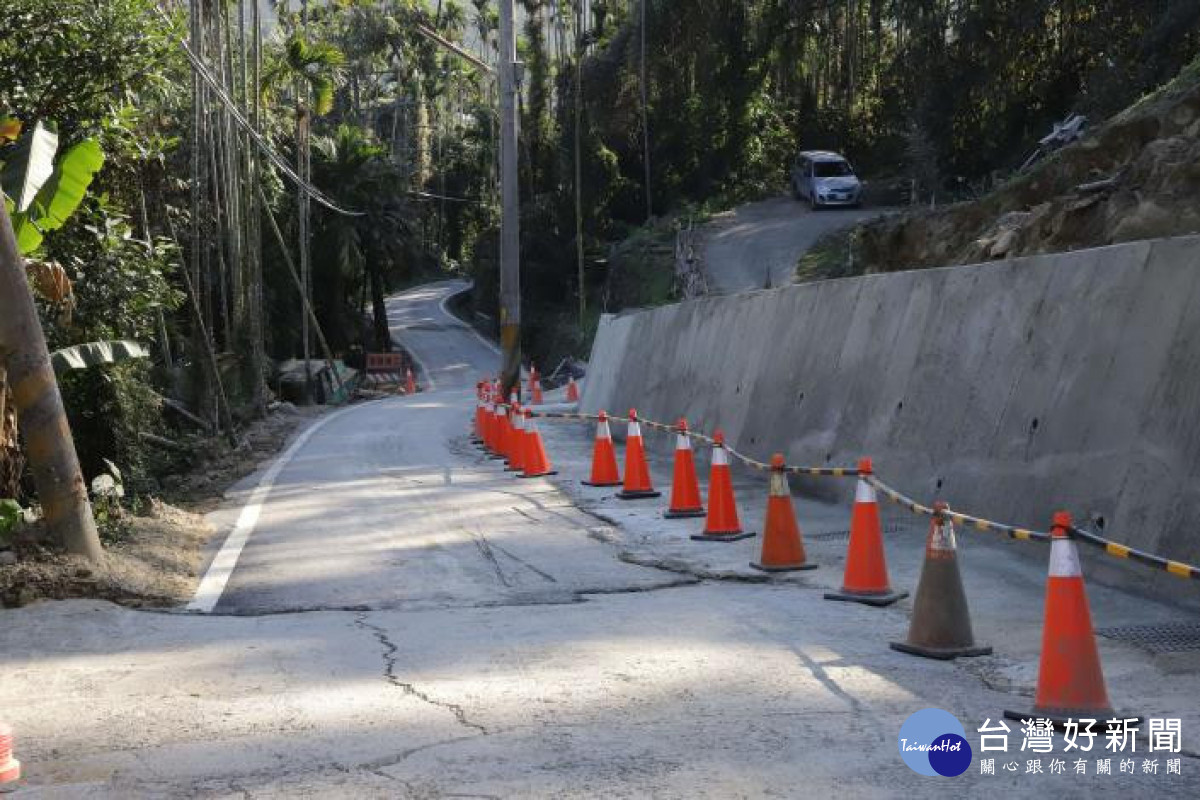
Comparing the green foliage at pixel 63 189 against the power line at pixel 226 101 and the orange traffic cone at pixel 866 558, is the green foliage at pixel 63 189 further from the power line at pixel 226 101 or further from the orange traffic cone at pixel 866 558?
the orange traffic cone at pixel 866 558

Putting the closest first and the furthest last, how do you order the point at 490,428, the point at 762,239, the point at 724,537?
the point at 724,537, the point at 490,428, the point at 762,239

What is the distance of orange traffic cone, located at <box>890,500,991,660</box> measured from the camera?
6.66 meters

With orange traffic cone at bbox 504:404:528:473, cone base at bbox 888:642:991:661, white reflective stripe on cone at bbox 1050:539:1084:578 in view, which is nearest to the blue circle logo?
white reflective stripe on cone at bbox 1050:539:1084:578

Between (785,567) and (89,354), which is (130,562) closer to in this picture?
(89,354)

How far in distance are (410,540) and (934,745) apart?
7.12m

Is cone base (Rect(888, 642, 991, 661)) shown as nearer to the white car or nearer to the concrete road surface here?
the concrete road surface

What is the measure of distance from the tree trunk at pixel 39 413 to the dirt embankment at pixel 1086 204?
11.7 m

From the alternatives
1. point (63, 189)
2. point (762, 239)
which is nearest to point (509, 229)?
point (63, 189)

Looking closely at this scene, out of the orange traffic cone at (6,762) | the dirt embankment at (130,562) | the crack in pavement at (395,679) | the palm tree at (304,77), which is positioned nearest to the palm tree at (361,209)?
the palm tree at (304,77)

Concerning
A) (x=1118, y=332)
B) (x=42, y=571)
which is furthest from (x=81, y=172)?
(x=1118, y=332)

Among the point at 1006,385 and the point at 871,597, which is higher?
the point at 1006,385

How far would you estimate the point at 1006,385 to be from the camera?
32.3 ft

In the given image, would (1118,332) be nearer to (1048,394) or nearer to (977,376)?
(1048,394)

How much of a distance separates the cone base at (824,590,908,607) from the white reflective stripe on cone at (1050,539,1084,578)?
2458 mm
